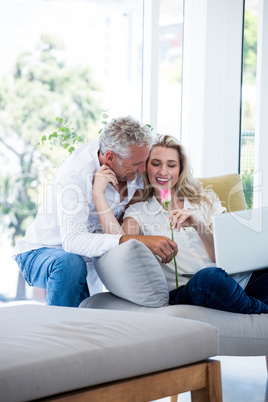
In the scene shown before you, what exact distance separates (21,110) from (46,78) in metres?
0.32

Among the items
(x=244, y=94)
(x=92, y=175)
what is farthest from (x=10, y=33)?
(x=92, y=175)

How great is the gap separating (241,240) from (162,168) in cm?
57

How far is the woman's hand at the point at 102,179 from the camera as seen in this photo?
2.39 meters

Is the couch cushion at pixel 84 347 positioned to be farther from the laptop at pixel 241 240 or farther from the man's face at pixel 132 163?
the man's face at pixel 132 163

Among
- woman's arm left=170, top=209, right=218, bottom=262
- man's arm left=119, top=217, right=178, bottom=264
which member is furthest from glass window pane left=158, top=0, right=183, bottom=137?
man's arm left=119, top=217, right=178, bottom=264

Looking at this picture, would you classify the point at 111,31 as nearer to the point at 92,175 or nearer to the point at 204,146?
the point at 204,146

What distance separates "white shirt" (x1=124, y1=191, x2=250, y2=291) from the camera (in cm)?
238

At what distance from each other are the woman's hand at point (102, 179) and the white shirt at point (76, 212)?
1.4 inches

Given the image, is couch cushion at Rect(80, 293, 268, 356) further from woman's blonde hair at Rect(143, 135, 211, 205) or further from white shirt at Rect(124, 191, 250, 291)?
woman's blonde hair at Rect(143, 135, 211, 205)

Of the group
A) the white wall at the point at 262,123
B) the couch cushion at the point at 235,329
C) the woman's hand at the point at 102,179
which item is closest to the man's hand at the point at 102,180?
the woman's hand at the point at 102,179

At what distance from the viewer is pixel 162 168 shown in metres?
2.56

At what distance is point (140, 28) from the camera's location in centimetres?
395

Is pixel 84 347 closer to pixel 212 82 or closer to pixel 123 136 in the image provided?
pixel 123 136

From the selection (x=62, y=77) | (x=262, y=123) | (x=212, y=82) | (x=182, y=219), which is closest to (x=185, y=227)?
(x=182, y=219)
